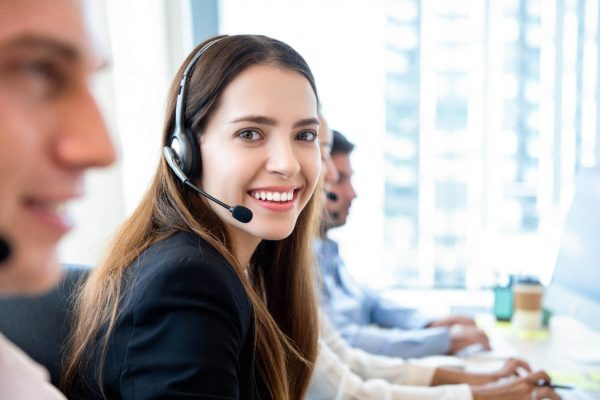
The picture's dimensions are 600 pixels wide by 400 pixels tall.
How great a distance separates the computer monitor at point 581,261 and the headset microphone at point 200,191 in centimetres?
100

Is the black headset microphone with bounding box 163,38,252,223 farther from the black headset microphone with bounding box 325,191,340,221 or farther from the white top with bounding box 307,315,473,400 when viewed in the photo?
the black headset microphone with bounding box 325,191,340,221

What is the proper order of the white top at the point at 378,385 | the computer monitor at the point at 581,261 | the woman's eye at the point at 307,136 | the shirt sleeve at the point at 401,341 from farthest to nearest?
the shirt sleeve at the point at 401,341 → the computer monitor at the point at 581,261 → the white top at the point at 378,385 → the woman's eye at the point at 307,136

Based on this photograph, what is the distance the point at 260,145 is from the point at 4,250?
2.33ft

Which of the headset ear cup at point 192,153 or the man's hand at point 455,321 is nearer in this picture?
the headset ear cup at point 192,153

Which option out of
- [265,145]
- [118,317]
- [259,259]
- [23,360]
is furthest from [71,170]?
[259,259]

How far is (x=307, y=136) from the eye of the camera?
1.06 meters

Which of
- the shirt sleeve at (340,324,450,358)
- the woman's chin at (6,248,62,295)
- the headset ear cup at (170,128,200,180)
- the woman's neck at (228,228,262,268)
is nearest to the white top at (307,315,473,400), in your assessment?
the shirt sleeve at (340,324,450,358)

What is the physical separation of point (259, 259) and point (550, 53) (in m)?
2.03

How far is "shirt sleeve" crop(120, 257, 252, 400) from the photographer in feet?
2.45

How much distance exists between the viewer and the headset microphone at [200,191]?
3.16 ft

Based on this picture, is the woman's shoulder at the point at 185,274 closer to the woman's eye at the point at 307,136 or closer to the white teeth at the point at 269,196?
the white teeth at the point at 269,196

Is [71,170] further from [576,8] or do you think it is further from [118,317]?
[576,8]

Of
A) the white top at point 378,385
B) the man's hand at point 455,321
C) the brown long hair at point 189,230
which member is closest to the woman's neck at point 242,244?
the brown long hair at point 189,230

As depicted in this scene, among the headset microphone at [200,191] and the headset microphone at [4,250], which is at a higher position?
the headset microphone at [4,250]
